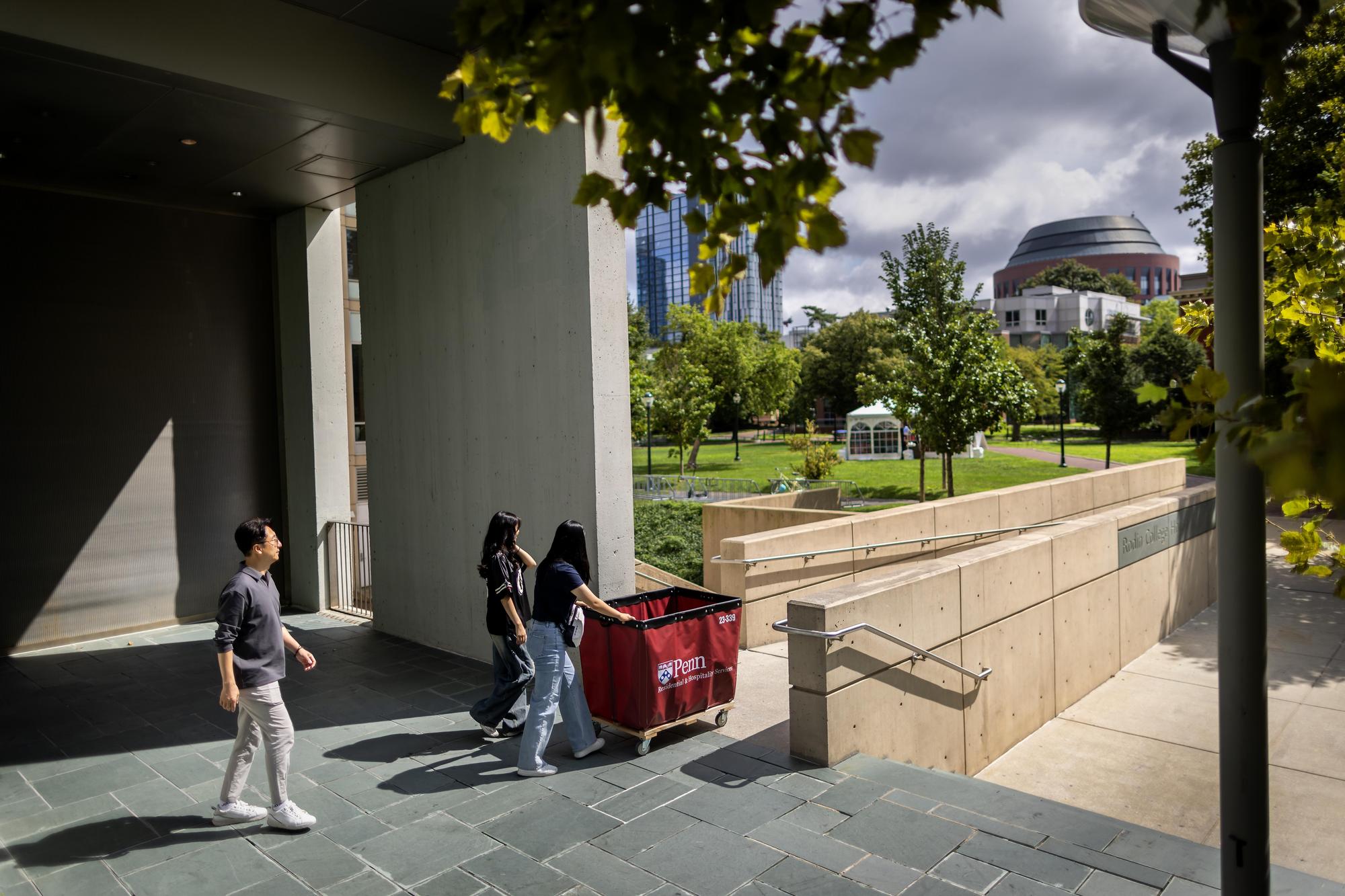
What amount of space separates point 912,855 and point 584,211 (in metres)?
5.62

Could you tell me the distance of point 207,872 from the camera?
495 centimetres

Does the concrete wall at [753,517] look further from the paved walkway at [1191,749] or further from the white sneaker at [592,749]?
the white sneaker at [592,749]

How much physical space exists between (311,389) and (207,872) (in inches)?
316

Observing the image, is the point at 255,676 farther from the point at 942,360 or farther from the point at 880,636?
the point at 942,360

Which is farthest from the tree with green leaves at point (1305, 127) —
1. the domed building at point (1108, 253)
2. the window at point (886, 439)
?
the domed building at point (1108, 253)

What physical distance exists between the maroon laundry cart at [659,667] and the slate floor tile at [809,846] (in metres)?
1.47

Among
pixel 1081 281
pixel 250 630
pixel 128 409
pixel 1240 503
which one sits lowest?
pixel 250 630

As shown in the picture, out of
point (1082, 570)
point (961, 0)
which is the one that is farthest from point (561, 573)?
point (1082, 570)

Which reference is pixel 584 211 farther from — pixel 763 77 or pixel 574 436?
pixel 763 77

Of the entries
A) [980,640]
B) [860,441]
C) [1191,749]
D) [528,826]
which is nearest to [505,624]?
[528,826]

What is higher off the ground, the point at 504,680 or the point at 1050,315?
the point at 1050,315

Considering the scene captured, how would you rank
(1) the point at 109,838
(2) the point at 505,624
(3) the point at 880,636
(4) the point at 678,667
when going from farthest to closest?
(3) the point at 880,636 < (2) the point at 505,624 < (4) the point at 678,667 < (1) the point at 109,838

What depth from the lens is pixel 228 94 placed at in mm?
7730

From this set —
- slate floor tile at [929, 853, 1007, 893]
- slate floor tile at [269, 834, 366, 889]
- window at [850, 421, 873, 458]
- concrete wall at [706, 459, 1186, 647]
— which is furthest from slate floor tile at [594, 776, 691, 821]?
window at [850, 421, 873, 458]
